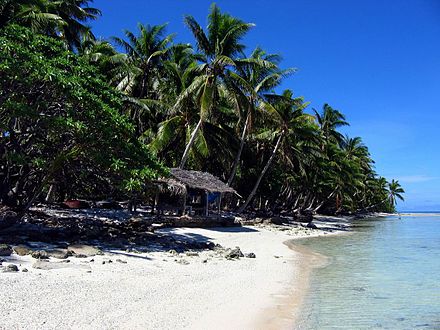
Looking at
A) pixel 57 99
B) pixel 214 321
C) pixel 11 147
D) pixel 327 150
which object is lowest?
pixel 214 321

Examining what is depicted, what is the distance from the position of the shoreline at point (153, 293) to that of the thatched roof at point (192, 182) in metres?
7.20

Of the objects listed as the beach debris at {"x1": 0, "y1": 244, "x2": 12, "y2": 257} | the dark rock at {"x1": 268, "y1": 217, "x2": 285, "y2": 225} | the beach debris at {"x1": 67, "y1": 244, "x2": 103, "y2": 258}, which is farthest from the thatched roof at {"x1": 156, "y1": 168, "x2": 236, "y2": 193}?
the beach debris at {"x1": 0, "y1": 244, "x2": 12, "y2": 257}

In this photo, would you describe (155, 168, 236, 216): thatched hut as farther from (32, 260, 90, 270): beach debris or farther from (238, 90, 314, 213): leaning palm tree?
(32, 260, 90, 270): beach debris

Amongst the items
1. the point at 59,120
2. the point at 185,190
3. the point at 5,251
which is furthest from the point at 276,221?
the point at 5,251

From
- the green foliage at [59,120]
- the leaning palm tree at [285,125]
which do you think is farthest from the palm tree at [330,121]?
the green foliage at [59,120]

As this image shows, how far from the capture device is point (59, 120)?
9.45 meters

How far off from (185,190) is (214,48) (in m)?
8.67

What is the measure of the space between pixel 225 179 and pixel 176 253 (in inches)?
785

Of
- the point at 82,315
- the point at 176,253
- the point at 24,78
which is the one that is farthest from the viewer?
the point at 176,253

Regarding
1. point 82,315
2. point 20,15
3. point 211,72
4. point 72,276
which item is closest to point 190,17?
point 211,72

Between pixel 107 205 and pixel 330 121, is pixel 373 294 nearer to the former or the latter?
pixel 107 205

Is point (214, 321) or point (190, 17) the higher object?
point (190, 17)

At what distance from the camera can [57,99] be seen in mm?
10922

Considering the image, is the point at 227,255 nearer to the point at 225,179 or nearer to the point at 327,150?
the point at 225,179
